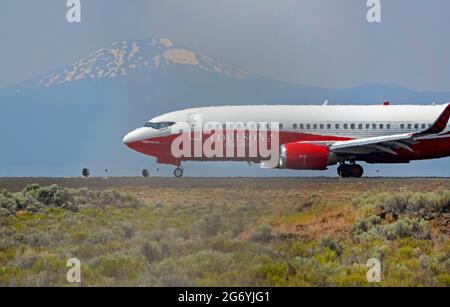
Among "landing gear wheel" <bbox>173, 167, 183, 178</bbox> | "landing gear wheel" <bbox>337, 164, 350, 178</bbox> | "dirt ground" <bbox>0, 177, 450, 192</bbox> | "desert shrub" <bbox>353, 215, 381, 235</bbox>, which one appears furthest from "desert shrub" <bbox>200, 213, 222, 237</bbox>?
"landing gear wheel" <bbox>337, 164, 350, 178</bbox>

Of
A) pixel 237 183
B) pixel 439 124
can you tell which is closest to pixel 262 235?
pixel 237 183

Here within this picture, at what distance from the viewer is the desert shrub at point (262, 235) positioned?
20.4 meters

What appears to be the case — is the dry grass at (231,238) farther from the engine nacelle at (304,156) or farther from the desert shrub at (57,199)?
the engine nacelle at (304,156)

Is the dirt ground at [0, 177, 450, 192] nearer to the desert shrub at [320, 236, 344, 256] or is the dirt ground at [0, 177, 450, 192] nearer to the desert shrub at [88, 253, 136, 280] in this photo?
the desert shrub at [320, 236, 344, 256]

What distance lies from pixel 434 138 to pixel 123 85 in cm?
1999

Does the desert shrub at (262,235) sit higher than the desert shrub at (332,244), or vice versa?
the desert shrub at (262,235)

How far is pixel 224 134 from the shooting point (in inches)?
1614

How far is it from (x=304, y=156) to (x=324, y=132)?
3133mm

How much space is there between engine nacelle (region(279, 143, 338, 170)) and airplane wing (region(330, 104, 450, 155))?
3.34 feet

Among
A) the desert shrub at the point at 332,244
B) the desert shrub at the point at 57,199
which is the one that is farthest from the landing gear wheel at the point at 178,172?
the desert shrub at the point at 332,244

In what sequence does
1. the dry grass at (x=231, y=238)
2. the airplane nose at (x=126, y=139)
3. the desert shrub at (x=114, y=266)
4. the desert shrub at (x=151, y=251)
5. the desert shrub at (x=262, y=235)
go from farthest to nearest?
the airplane nose at (x=126, y=139), the desert shrub at (x=262, y=235), the desert shrub at (x=151, y=251), the desert shrub at (x=114, y=266), the dry grass at (x=231, y=238)

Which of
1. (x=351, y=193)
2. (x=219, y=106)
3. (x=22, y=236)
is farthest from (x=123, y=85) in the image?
(x=22, y=236)
